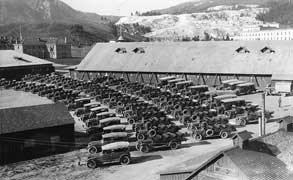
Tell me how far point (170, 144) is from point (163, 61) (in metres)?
32.3

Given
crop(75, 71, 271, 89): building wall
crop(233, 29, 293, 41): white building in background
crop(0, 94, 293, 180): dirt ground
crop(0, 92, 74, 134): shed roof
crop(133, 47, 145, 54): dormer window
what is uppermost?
crop(233, 29, 293, 41): white building in background

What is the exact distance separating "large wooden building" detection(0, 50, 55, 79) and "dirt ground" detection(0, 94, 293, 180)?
44.2 m

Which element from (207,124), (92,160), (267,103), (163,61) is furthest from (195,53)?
(92,160)

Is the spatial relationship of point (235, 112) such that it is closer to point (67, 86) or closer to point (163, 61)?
point (163, 61)

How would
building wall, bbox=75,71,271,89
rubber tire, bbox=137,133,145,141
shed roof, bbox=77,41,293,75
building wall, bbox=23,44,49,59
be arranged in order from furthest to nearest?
A: building wall, bbox=23,44,49,59, shed roof, bbox=77,41,293,75, building wall, bbox=75,71,271,89, rubber tire, bbox=137,133,145,141

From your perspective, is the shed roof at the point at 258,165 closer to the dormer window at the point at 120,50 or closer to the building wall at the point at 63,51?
the dormer window at the point at 120,50

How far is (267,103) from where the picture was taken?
4038cm

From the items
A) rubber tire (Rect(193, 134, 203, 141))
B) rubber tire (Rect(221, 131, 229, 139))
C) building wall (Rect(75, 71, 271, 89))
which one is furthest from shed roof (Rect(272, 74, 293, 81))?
rubber tire (Rect(193, 134, 203, 141))

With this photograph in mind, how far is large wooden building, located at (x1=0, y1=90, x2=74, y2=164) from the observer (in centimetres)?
2509

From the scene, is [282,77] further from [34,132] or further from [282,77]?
[34,132]

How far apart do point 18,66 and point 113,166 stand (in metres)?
49.3

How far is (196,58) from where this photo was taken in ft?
180

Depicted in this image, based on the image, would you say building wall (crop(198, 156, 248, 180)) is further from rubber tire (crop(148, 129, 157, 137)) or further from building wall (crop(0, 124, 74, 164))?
building wall (crop(0, 124, 74, 164))

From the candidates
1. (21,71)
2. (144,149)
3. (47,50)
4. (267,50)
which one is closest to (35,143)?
(144,149)
